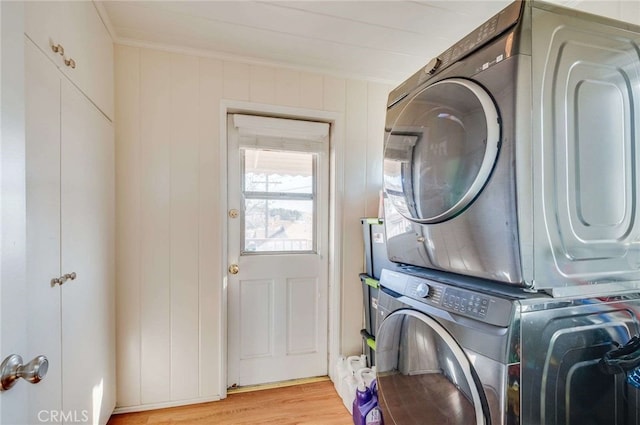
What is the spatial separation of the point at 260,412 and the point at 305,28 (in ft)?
7.84

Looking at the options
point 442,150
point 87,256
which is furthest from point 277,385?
point 442,150

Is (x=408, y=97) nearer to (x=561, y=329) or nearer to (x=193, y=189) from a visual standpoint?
(x=561, y=329)

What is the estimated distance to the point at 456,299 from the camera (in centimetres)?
92

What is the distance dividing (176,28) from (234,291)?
5.64 ft

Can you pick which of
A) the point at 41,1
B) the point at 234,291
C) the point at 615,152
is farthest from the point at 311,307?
the point at 41,1

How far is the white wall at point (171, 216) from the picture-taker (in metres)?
1.85

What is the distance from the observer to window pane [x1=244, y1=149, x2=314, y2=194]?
7.21ft

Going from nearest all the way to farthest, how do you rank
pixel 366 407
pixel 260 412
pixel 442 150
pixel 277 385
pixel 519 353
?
pixel 519 353 → pixel 442 150 → pixel 366 407 → pixel 260 412 → pixel 277 385

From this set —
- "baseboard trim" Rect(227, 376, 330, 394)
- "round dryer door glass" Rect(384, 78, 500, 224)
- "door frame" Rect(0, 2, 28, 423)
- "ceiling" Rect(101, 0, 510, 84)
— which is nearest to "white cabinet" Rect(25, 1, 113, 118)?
"ceiling" Rect(101, 0, 510, 84)

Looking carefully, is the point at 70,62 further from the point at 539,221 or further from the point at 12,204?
the point at 539,221

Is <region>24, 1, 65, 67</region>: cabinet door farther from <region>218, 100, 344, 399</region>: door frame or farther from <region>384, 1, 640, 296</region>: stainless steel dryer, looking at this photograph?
<region>384, 1, 640, 296</region>: stainless steel dryer

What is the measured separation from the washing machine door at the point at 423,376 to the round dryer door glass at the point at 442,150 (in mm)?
413

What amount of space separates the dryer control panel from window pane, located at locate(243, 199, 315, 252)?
1160 mm

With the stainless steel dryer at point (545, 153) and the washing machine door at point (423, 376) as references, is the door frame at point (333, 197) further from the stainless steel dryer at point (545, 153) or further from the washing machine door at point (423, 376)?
the stainless steel dryer at point (545, 153)
